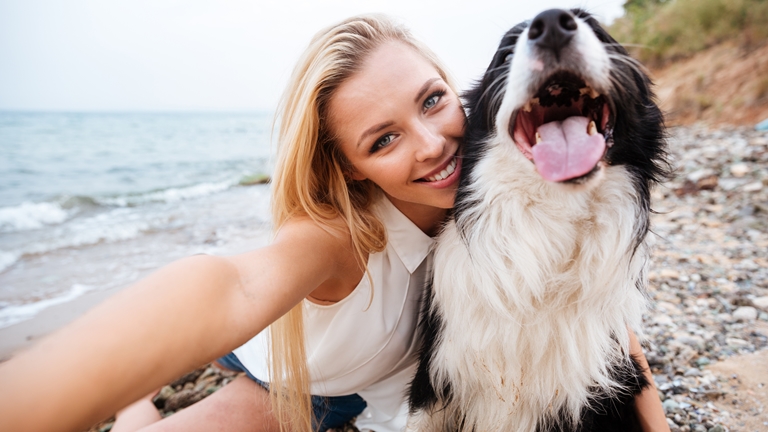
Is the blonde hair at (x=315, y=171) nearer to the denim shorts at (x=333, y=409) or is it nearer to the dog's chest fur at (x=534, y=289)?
the denim shorts at (x=333, y=409)

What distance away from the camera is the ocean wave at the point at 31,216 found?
6.88m

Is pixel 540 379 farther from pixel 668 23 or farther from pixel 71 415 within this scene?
pixel 668 23

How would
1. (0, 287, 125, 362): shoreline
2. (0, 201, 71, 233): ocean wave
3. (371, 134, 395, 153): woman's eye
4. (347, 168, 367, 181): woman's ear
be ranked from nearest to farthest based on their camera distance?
(371, 134, 395, 153): woman's eye
(347, 168, 367, 181): woman's ear
(0, 287, 125, 362): shoreline
(0, 201, 71, 233): ocean wave

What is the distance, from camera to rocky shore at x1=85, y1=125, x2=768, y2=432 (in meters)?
2.08

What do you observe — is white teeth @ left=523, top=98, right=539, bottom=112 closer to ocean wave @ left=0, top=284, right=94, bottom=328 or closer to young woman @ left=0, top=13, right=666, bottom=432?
young woman @ left=0, top=13, right=666, bottom=432

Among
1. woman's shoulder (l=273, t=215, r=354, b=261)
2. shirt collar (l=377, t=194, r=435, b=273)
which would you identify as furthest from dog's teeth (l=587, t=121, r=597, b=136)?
woman's shoulder (l=273, t=215, r=354, b=261)

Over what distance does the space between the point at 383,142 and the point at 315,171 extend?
1.03 ft

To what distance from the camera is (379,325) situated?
1.87 m

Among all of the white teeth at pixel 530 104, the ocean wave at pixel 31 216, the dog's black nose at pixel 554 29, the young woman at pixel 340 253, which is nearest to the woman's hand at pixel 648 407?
the young woman at pixel 340 253

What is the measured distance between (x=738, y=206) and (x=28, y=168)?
47.2 ft

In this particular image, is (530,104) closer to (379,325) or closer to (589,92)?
(589,92)

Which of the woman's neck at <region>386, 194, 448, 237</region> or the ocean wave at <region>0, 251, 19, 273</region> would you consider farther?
the ocean wave at <region>0, 251, 19, 273</region>

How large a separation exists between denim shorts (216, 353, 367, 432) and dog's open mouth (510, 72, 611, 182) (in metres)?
1.57

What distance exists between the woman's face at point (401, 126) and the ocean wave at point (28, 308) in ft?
11.5
